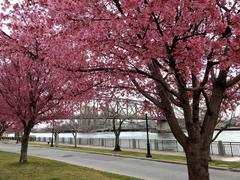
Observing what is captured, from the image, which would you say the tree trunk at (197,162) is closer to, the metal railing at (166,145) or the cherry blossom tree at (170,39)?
the cherry blossom tree at (170,39)

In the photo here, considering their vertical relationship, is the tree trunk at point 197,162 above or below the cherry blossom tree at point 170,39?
below

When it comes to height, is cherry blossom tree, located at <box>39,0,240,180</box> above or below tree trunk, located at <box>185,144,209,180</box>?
above

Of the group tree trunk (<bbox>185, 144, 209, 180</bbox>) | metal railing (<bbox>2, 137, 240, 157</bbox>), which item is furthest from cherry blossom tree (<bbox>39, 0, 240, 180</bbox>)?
metal railing (<bbox>2, 137, 240, 157</bbox>)

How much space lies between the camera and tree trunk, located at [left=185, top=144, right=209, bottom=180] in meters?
6.64

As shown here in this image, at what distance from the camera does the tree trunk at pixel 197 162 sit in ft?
21.8

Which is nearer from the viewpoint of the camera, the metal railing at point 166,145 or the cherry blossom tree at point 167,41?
the cherry blossom tree at point 167,41

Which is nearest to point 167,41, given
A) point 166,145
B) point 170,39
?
point 170,39

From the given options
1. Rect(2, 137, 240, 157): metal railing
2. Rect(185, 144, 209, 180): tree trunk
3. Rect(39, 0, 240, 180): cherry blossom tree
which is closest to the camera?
Rect(39, 0, 240, 180): cherry blossom tree

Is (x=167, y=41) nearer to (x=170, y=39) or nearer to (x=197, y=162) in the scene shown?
(x=170, y=39)

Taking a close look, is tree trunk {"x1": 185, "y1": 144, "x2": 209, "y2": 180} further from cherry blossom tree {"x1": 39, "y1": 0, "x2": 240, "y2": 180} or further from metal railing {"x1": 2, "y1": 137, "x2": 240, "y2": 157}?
metal railing {"x1": 2, "y1": 137, "x2": 240, "y2": 157}

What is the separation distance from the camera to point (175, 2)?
18.6 feet

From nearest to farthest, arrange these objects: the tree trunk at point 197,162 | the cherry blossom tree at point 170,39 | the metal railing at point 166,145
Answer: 1. the cherry blossom tree at point 170,39
2. the tree trunk at point 197,162
3. the metal railing at point 166,145

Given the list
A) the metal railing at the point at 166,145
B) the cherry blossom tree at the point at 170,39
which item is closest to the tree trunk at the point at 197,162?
the cherry blossom tree at the point at 170,39

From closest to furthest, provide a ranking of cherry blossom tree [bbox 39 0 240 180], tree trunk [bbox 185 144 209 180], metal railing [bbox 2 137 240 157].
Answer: cherry blossom tree [bbox 39 0 240 180], tree trunk [bbox 185 144 209 180], metal railing [bbox 2 137 240 157]
